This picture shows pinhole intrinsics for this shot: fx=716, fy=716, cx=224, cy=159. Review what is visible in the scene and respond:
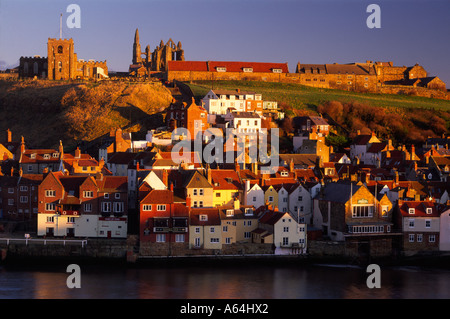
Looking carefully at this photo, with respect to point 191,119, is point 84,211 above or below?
below

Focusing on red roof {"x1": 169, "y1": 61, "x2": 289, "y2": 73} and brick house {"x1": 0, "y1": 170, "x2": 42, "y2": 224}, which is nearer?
brick house {"x1": 0, "y1": 170, "x2": 42, "y2": 224}

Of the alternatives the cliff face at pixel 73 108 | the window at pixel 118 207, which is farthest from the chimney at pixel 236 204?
the cliff face at pixel 73 108

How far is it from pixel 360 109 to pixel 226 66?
20.1 metres

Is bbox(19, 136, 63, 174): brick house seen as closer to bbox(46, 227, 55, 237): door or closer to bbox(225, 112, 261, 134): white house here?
bbox(46, 227, 55, 237): door

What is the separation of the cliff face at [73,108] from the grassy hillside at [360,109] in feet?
22.0

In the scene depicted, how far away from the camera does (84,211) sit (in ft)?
146

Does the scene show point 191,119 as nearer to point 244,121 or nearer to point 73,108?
point 244,121

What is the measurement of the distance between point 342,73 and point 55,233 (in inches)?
2632

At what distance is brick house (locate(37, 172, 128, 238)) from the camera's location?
146 ft

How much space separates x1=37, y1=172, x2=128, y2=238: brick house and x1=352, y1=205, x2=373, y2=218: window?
14.4 metres

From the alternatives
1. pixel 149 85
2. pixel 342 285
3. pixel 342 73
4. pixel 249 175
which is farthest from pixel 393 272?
pixel 342 73

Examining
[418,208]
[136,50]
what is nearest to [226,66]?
[136,50]

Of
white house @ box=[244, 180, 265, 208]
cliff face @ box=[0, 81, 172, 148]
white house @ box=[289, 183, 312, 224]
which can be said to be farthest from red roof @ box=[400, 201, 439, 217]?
cliff face @ box=[0, 81, 172, 148]
